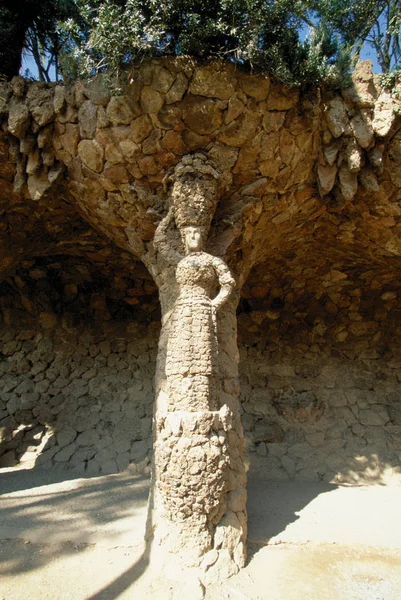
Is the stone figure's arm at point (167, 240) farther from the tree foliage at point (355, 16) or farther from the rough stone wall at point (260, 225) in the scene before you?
the tree foliage at point (355, 16)

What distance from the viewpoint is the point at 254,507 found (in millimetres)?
3514

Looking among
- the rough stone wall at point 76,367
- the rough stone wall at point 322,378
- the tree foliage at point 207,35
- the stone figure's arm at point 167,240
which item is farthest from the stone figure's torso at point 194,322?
the rough stone wall at point 76,367

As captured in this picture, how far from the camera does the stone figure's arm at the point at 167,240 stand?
3.15 m

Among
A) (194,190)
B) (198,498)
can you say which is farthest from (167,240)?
(198,498)

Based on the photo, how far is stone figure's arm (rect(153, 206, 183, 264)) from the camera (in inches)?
124

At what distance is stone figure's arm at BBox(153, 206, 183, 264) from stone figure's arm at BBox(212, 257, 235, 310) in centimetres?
35

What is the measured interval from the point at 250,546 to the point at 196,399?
1.10 m

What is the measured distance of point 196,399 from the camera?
2641mm

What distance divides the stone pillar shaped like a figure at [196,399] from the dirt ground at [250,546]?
21 centimetres

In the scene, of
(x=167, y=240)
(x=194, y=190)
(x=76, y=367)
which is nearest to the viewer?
(x=194, y=190)

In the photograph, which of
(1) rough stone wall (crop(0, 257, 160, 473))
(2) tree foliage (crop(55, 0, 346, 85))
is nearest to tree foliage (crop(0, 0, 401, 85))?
(2) tree foliage (crop(55, 0, 346, 85))

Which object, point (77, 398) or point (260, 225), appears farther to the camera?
point (77, 398)

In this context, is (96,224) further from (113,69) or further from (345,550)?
(345,550)

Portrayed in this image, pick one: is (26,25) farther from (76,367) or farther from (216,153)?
(76,367)
